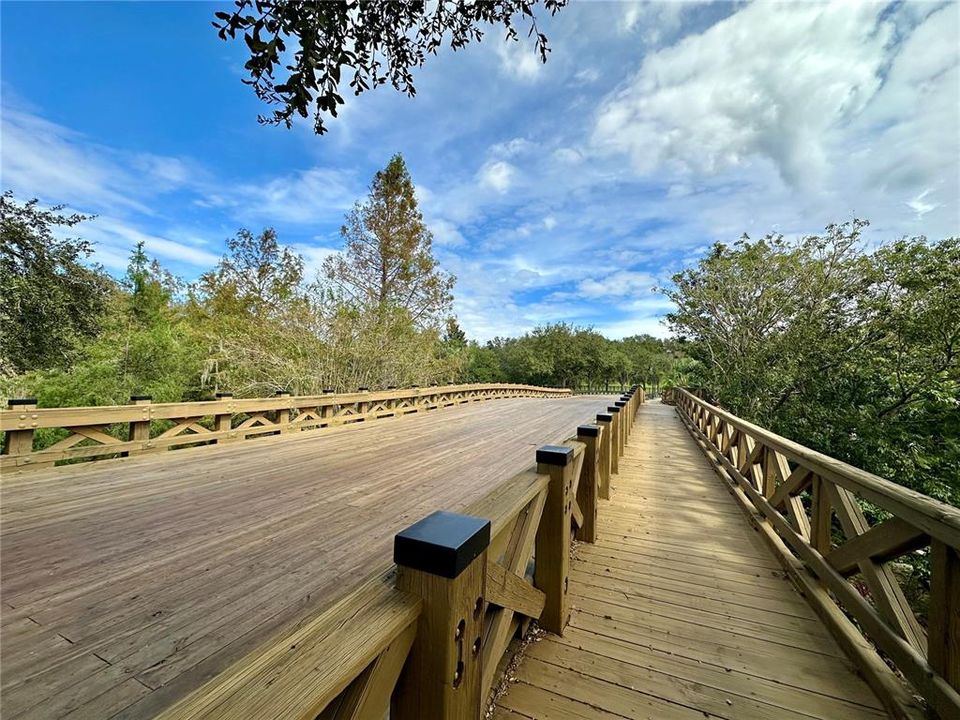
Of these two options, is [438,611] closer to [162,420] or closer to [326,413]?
[162,420]

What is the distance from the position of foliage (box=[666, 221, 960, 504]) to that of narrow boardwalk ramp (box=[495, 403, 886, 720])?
659cm

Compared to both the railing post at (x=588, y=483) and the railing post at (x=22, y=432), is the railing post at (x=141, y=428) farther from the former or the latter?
the railing post at (x=588, y=483)

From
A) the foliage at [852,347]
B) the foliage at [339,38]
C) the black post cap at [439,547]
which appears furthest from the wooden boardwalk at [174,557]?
the foliage at [852,347]

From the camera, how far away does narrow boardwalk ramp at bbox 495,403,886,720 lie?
1.53 meters

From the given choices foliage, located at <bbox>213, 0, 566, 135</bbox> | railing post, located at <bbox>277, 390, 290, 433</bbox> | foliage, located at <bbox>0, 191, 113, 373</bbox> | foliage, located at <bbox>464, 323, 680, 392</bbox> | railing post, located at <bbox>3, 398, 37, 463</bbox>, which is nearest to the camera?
foliage, located at <bbox>213, 0, 566, 135</bbox>

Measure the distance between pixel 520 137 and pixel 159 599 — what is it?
12.3m

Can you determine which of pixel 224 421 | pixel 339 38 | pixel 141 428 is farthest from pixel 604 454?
pixel 141 428

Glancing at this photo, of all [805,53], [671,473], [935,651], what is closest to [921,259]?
[805,53]

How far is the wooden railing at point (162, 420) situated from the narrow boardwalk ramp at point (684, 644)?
4.66 metres

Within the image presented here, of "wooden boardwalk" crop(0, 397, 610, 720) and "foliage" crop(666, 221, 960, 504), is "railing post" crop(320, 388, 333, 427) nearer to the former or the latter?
"wooden boardwalk" crop(0, 397, 610, 720)

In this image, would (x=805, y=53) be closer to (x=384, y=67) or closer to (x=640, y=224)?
(x=384, y=67)

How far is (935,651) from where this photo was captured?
4.51 feet

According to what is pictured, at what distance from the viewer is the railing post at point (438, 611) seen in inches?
29.2

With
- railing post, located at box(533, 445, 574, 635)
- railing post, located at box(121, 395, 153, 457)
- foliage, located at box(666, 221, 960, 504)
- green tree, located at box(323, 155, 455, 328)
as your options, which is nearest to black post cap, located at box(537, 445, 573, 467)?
railing post, located at box(533, 445, 574, 635)
